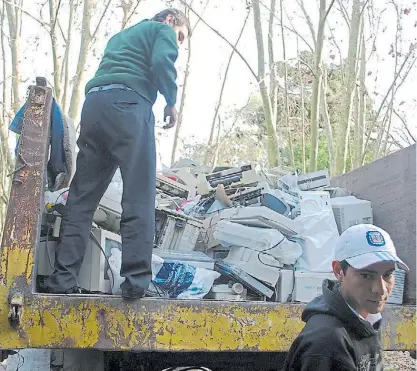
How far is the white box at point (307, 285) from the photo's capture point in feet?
9.83

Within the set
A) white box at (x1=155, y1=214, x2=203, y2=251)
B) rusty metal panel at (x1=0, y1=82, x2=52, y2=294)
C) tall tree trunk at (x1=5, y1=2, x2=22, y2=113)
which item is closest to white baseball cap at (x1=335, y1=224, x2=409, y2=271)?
rusty metal panel at (x1=0, y1=82, x2=52, y2=294)

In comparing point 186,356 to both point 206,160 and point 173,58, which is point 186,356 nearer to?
point 173,58

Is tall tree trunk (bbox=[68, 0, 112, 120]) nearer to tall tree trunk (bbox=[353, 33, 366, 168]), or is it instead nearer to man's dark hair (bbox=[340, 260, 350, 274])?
tall tree trunk (bbox=[353, 33, 366, 168])

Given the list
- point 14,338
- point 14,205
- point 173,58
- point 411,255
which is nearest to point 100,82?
point 173,58

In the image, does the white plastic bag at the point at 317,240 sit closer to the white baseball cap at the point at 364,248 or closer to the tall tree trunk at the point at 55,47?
the white baseball cap at the point at 364,248

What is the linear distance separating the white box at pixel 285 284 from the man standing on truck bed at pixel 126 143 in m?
0.79

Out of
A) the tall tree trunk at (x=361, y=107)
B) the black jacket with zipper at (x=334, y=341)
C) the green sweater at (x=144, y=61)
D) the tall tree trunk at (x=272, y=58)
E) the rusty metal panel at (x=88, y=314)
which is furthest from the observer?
the tall tree trunk at (x=272, y=58)

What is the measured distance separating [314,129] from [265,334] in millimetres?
8820

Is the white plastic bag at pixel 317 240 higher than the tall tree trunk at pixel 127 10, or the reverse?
the tall tree trunk at pixel 127 10

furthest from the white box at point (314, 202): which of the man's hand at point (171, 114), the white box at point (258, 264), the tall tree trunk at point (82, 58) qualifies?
the tall tree trunk at point (82, 58)

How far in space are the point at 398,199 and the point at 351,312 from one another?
1.86 metres

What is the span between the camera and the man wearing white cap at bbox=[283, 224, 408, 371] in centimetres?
142

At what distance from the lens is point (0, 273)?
7.25 ft

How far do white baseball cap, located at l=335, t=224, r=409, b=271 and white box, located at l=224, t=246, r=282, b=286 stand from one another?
142 cm
